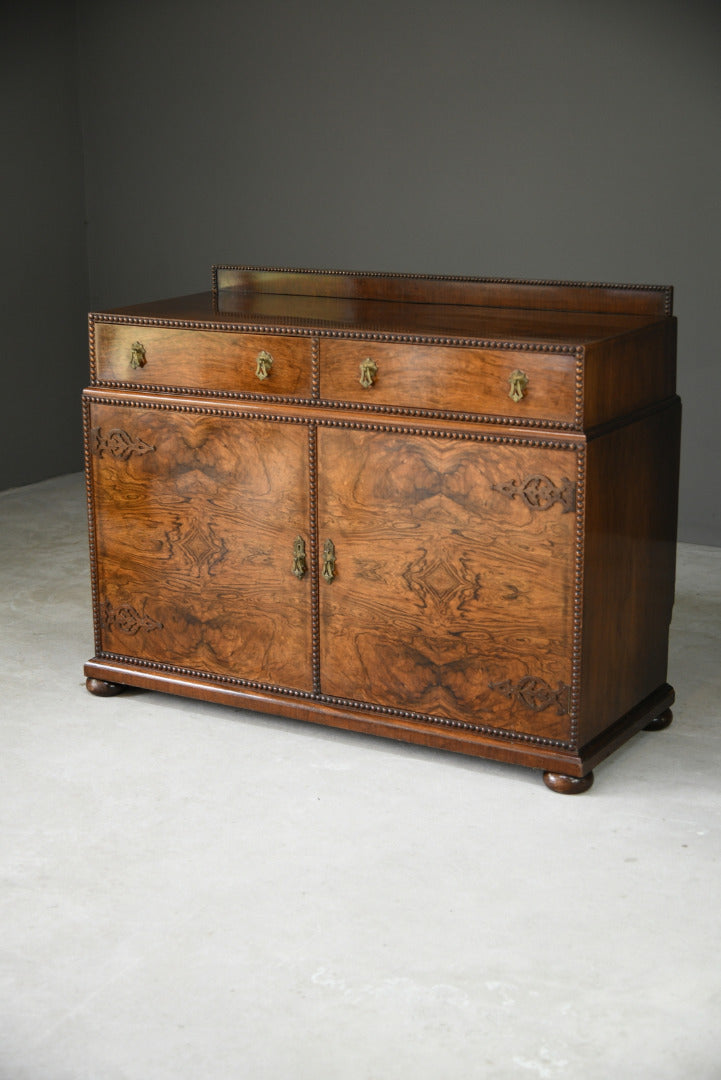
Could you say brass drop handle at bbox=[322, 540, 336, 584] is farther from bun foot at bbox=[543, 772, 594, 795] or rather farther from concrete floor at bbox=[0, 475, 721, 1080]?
bun foot at bbox=[543, 772, 594, 795]

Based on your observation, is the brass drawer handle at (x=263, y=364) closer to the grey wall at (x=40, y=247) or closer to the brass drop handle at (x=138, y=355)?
the brass drop handle at (x=138, y=355)

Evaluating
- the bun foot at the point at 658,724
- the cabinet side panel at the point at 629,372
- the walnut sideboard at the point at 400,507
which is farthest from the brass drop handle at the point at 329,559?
the bun foot at the point at 658,724

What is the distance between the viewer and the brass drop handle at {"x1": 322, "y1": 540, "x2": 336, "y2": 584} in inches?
129

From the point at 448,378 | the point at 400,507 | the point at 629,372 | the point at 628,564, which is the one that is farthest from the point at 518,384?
the point at 628,564

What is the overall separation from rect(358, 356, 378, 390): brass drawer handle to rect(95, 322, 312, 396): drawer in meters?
0.15

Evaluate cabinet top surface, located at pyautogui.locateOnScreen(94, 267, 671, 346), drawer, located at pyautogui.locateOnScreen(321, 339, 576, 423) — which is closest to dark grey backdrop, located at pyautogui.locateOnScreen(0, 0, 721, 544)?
cabinet top surface, located at pyautogui.locateOnScreen(94, 267, 671, 346)

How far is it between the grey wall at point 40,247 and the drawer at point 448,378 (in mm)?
3260

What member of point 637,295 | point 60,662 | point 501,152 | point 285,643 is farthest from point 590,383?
point 501,152

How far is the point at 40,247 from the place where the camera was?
20.2 feet

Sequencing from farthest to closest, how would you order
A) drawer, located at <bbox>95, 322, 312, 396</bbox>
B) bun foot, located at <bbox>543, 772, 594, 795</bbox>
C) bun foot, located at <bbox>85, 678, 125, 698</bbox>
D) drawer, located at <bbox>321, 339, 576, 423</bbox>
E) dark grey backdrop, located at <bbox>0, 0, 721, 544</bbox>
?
1. dark grey backdrop, located at <bbox>0, 0, 721, 544</bbox>
2. bun foot, located at <bbox>85, 678, 125, 698</bbox>
3. drawer, located at <bbox>95, 322, 312, 396</bbox>
4. bun foot, located at <bbox>543, 772, 594, 795</bbox>
5. drawer, located at <bbox>321, 339, 576, 423</bbox>

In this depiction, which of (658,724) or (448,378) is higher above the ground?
(448,378)

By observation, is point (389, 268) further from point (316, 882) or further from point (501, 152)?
point (316, 882)

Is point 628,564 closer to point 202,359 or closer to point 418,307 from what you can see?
point 418,307

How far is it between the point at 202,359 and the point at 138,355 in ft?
0.62
